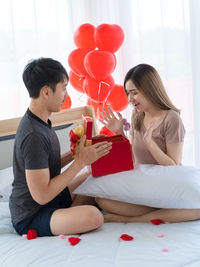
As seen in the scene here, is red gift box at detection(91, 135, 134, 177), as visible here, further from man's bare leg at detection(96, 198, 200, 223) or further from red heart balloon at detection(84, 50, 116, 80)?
red heart balloon at detection(84, 50, 116, 80)

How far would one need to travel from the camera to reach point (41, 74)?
4.60 feet

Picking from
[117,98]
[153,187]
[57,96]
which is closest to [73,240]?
[153,187]

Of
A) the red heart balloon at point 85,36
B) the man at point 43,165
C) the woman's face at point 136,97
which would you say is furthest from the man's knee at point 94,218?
the red heart balloon at point 85,36

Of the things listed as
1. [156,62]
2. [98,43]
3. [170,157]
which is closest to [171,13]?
[156,62]

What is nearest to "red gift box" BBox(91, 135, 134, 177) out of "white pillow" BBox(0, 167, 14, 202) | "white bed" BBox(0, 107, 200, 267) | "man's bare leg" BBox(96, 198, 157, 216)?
"man's bare leg" BBox(96, 198, 157, 216)

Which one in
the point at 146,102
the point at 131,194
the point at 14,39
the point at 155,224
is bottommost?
the point at 155,224

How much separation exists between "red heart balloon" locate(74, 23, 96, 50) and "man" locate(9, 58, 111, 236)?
1187 mm

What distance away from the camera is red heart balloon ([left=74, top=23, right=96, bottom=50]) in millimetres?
2535

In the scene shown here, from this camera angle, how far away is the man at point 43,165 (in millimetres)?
1347

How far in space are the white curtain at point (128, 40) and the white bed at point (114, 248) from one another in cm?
154

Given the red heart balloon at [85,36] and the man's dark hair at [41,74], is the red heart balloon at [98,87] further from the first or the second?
the man's dark hair at [41,74]

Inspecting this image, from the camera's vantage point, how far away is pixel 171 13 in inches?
109

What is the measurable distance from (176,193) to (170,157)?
30 centimetres

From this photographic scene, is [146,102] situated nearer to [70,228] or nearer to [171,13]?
[70,228]
